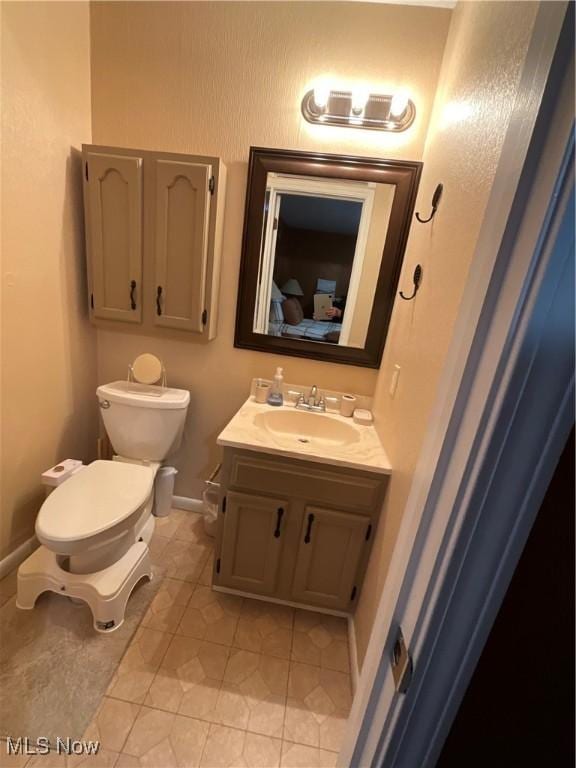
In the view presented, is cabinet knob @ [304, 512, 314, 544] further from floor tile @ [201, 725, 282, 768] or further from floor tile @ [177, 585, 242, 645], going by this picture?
floor tile @ [201, 725, 282, 768]

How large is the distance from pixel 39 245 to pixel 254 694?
1958mm

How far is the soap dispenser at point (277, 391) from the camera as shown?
1700 mm

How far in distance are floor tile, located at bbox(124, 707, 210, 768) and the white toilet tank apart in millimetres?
1025

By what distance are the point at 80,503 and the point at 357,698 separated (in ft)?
3.96

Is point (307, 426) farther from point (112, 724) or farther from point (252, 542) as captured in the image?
point (112, 724)

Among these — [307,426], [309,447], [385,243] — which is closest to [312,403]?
[307,426]

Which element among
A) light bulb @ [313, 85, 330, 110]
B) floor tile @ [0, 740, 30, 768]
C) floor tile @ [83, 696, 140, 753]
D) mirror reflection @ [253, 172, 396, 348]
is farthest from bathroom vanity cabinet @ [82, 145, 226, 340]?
floor tile @ [0, 740, 30, 768]

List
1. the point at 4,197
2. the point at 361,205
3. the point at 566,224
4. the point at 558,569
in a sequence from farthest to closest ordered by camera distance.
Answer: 1. the point at 361,205
2. the point at 4,197
3. the point at 558,569
4. the point at 566,224

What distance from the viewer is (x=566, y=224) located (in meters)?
0.30

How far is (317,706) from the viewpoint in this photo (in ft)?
4.06

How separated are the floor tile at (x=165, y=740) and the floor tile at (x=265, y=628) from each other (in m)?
0.31

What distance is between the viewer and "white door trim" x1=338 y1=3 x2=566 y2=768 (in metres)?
0.34

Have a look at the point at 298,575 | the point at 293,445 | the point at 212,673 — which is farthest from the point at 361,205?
the point at 212,673

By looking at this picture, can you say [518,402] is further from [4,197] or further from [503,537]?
[4,197]
